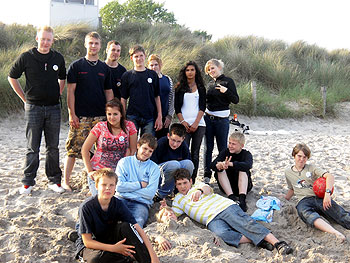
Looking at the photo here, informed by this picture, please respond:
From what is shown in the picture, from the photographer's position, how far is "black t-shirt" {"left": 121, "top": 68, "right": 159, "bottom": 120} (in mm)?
4430

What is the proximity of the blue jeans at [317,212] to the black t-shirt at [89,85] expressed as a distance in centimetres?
249

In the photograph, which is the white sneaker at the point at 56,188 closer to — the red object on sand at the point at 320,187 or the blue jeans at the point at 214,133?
the blue jeans at the point at 214,133

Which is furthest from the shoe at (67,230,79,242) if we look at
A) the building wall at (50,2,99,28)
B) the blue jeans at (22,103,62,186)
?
the building wall at (50,2,99,28)

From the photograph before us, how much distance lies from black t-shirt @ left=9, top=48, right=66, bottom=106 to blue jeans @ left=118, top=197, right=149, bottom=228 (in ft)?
4.90

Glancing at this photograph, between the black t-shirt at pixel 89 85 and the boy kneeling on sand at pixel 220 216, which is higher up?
the black t-shirt at pixel 89 85

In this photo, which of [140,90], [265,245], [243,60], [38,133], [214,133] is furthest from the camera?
[243,60]

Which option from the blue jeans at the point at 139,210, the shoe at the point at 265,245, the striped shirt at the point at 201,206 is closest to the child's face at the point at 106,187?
the blue jeans at the point at 139,210

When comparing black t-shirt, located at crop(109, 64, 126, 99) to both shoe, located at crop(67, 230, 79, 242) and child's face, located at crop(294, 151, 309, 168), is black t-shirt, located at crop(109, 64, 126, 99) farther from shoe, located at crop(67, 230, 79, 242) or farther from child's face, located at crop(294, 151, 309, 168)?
Result: child's face, located at crop(294, 151, 309, 168)

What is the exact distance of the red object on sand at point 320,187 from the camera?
152 inches

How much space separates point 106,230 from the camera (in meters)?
2.97

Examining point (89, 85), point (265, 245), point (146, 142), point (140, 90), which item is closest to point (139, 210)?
point (146, 142)

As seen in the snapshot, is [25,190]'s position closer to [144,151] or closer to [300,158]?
[144,151]

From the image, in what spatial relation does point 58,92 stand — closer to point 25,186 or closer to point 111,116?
point 111,116

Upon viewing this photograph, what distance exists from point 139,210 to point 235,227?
3.04 feet
